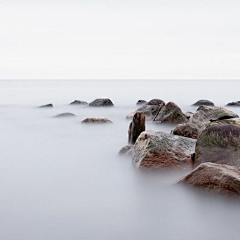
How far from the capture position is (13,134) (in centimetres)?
1769

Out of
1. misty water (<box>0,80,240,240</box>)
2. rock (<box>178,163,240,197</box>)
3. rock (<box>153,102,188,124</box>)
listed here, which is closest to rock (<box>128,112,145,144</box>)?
misty water (<box>0,80,240,240</box>)

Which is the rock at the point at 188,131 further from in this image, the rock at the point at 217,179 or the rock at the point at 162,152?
the rock at the point at 217,179

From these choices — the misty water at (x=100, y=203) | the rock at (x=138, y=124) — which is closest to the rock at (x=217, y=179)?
the misty water at (x=100, y=203)

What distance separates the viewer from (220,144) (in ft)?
27.1

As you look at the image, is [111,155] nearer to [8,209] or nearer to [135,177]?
[135,177]

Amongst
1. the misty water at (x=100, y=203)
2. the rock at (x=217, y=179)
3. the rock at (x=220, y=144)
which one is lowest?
the misty water at (x=100, y=203)

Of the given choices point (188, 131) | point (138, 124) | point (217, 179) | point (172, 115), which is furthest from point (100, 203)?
point (172, 115)

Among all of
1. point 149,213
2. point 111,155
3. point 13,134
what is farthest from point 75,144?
point 149,213

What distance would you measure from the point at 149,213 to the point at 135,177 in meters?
2.12

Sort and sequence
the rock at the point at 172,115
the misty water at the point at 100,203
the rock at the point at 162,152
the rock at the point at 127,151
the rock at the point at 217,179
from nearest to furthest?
1. the misty water at the point at 100,203
2. the rock at the point at 217,179
3. the rock at the point at 162,152
4. the rock at the point at 127,151
5. the rock at the point at 172,115

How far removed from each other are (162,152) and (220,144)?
1345 millimetres

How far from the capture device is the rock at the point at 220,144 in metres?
8.18

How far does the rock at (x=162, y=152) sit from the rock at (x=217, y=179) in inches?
61.6

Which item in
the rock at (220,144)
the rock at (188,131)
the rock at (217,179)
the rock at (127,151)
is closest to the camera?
the rock at (217,179)
